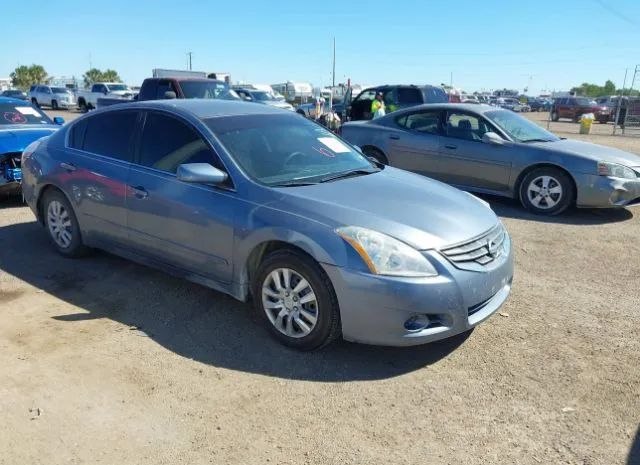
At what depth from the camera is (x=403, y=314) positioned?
3230mm

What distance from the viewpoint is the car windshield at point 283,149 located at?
4.01m

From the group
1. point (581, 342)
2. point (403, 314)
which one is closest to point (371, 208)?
point (403, 314)

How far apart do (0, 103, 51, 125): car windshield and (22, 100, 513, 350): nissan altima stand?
3.38 meters

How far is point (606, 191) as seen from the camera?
707 cm

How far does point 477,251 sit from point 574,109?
35384 millimetres

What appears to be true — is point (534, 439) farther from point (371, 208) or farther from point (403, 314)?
point (371, 208)

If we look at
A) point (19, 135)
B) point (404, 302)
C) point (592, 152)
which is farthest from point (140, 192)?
point (592, 152)

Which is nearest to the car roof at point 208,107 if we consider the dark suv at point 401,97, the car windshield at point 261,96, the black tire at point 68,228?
the black tire at point 68,228

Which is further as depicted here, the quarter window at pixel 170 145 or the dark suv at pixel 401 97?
the dark suv at pixel 401 97

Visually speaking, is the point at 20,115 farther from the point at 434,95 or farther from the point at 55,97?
the point at 55,97

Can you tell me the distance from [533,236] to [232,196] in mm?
4170

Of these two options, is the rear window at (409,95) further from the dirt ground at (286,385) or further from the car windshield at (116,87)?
the car windshield at (116,87)

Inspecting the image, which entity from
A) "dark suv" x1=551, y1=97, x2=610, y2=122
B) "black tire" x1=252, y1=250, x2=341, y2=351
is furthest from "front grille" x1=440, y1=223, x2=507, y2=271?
"dark suv" x1=551, y1=97, x2=610, y2=122

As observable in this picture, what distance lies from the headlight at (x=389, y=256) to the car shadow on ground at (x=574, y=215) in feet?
15.2
